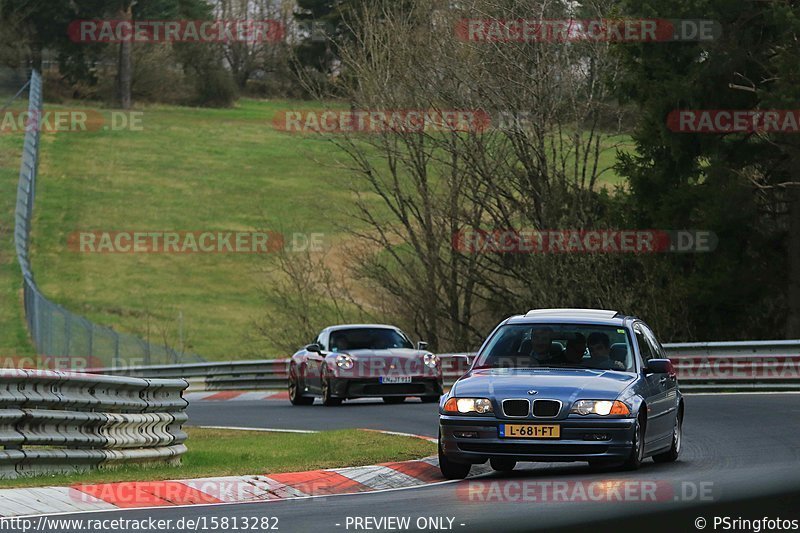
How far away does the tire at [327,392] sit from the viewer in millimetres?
24812

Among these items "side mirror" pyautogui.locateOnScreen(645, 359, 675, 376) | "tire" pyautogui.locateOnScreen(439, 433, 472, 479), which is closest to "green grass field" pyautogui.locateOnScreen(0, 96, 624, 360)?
"side mirror" pyautogui.locateOnScreen(645, 359, 675, 376)

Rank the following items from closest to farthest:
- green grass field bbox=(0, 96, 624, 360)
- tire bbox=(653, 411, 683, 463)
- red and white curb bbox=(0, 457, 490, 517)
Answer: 1. red and white curb bbox=(0, 457, 490, 517)
2. tire bbox=(653, 411, 683, 463)
3. green grass field bbox=(0, 96, 624, 360)

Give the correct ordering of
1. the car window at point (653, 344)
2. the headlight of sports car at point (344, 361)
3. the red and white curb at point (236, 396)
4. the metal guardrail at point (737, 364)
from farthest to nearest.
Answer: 1. the red and white curb at point (236, 396)
2. the metal guardrail at point (737, 364)
3. the headlight of sports car at point (344, 361)
4. the car window at point (653, 344)

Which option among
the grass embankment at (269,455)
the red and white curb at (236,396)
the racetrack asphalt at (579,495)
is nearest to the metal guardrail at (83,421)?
the grass embankment at (269,455)

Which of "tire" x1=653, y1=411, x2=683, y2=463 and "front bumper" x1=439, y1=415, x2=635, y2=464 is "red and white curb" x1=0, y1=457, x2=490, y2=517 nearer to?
"front bumper" x1=439, y1=415, x2=635, y2=464

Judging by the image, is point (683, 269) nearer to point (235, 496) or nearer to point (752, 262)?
point (752, 262)

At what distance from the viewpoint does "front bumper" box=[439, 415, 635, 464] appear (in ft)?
39.3

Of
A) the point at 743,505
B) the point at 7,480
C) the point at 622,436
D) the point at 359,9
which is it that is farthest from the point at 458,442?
the point at 359,9

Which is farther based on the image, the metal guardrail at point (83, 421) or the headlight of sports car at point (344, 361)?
the headlight of sports car at point (344, 361)

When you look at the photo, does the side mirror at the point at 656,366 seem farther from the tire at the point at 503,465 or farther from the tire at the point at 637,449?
the tire at the point at 503,465

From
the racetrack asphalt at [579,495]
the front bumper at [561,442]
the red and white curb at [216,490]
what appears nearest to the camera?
the racetrack asphalt at [579,495]

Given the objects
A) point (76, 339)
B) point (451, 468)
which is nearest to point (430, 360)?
point (451, 468)

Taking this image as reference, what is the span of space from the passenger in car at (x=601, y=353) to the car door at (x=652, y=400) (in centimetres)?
27

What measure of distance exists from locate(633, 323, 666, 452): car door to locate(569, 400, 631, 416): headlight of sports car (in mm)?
661
